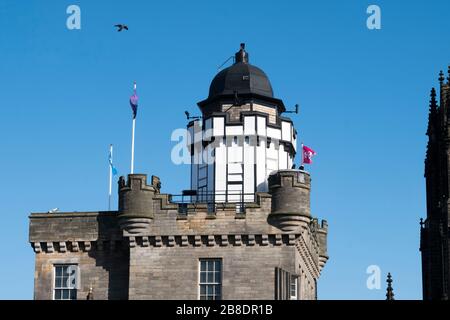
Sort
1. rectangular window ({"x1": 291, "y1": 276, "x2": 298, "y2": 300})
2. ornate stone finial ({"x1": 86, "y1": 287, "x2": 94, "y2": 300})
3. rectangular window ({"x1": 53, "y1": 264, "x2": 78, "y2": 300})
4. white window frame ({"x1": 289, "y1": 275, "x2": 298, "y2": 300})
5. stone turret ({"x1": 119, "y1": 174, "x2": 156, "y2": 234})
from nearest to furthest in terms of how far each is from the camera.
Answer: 1. ornate stone finial ({"x1": 86, "y1": 287, "x2": 94, "y2": 300})
2. white window frame ({"x1": 289, "y1": 275, "x2": 298, "y2": 300})
3. rectangular window ({"x1": 291, "y1": 276, "x2": 298, "y2": 300})
4. stone turret ({"x1": 119, "y1": 174, "x2": 156, "y2": 234})
5. rectangular window ({"x1": 53, "y1": 264, "x2": 78, "y2": 300})

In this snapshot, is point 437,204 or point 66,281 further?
point 437,204

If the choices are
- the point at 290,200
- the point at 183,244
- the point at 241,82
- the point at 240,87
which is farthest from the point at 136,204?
the point at 241,82

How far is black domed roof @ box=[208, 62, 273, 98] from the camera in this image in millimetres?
67812

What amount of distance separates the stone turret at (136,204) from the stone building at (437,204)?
27534 mm

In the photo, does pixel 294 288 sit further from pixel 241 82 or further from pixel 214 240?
pixel 241 82

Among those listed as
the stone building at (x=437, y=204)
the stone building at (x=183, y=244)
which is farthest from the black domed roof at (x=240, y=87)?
the stone building at (x=437, y=204)

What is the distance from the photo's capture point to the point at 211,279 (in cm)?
5934

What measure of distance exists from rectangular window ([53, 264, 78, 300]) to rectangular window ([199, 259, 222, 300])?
653cm

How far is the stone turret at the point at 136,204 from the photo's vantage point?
2362 inches

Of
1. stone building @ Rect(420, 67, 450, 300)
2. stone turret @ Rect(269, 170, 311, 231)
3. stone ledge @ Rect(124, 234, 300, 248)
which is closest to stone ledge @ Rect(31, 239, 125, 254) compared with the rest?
stone ledge @ Rect(124, 234, 300, 248)

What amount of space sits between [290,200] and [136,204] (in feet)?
24.6

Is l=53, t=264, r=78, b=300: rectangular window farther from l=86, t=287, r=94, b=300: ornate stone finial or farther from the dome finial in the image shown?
the dome finial
